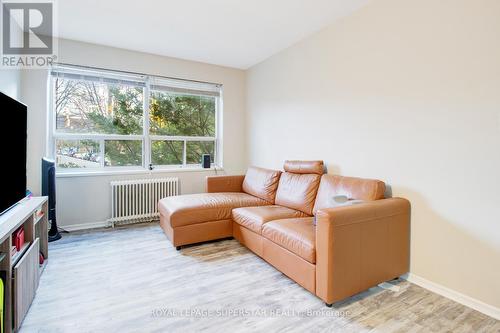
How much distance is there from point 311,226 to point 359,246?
0.47 metres

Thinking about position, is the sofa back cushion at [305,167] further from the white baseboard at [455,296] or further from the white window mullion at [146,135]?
the white window mullion at [146,135]

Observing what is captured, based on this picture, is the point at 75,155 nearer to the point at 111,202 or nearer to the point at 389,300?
the point at 111,202

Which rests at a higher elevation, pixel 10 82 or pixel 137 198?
pixel 10 82

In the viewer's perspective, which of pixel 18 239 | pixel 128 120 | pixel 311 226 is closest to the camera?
pixel 18 239

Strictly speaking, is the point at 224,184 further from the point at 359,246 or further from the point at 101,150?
the point at 359,246

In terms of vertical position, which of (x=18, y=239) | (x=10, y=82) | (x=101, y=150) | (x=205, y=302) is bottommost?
(x=205, y=302)

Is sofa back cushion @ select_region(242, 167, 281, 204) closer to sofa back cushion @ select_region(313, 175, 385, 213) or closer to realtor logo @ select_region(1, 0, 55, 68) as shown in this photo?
sofa back cushion @ select_region(313, 175, 385, 213)

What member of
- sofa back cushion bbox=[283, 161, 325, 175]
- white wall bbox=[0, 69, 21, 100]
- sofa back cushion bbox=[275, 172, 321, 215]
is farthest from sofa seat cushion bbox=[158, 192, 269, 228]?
white wall bbox=[0, 69, 21, 100]

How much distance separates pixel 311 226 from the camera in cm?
231

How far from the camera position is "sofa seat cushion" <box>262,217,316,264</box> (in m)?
1.98

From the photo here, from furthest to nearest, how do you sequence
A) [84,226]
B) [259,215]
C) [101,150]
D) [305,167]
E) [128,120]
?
[128,120] → [101,150] → [84,226] → [305,167] → [259,215]

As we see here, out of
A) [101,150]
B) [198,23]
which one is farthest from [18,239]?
[198,23]

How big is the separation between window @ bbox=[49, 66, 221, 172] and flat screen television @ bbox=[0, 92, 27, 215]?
1518 millimetres

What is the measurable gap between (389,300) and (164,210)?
2.42 m
